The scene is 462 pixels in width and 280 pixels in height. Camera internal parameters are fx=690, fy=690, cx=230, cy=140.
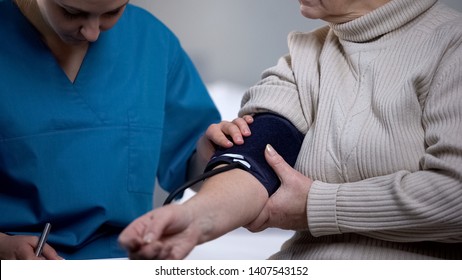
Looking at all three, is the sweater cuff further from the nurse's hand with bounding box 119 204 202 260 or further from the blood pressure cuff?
the nurse's hand with bounding box 119 204 202 260

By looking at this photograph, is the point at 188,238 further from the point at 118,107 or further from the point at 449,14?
the point at 118,107

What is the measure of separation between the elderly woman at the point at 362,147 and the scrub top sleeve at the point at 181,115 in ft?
1.45

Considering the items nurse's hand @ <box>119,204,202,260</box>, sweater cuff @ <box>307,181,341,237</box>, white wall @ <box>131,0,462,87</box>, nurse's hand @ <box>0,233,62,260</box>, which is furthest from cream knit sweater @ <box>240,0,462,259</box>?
white wall @ <box>131,0,462,87</box>

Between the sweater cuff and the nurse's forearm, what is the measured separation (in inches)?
2.5

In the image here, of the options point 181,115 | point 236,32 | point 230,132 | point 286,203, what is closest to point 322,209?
point 286,203

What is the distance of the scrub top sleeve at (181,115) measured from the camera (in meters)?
1.43

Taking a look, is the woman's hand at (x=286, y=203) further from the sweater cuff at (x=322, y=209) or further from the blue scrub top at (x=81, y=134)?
the blue scrub top at (x=81, y=134)

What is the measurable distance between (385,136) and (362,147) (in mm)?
32

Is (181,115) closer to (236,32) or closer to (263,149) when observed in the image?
(236,32)

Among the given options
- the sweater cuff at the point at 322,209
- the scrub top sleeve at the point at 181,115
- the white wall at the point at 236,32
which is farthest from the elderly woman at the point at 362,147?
the white wall at the point at 236,32

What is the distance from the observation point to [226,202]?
82cm

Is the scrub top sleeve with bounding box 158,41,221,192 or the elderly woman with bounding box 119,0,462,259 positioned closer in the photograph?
the elderly woman with bounding box 119,0,462,259

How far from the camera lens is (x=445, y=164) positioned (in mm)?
811

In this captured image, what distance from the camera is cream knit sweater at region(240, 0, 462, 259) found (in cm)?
82
